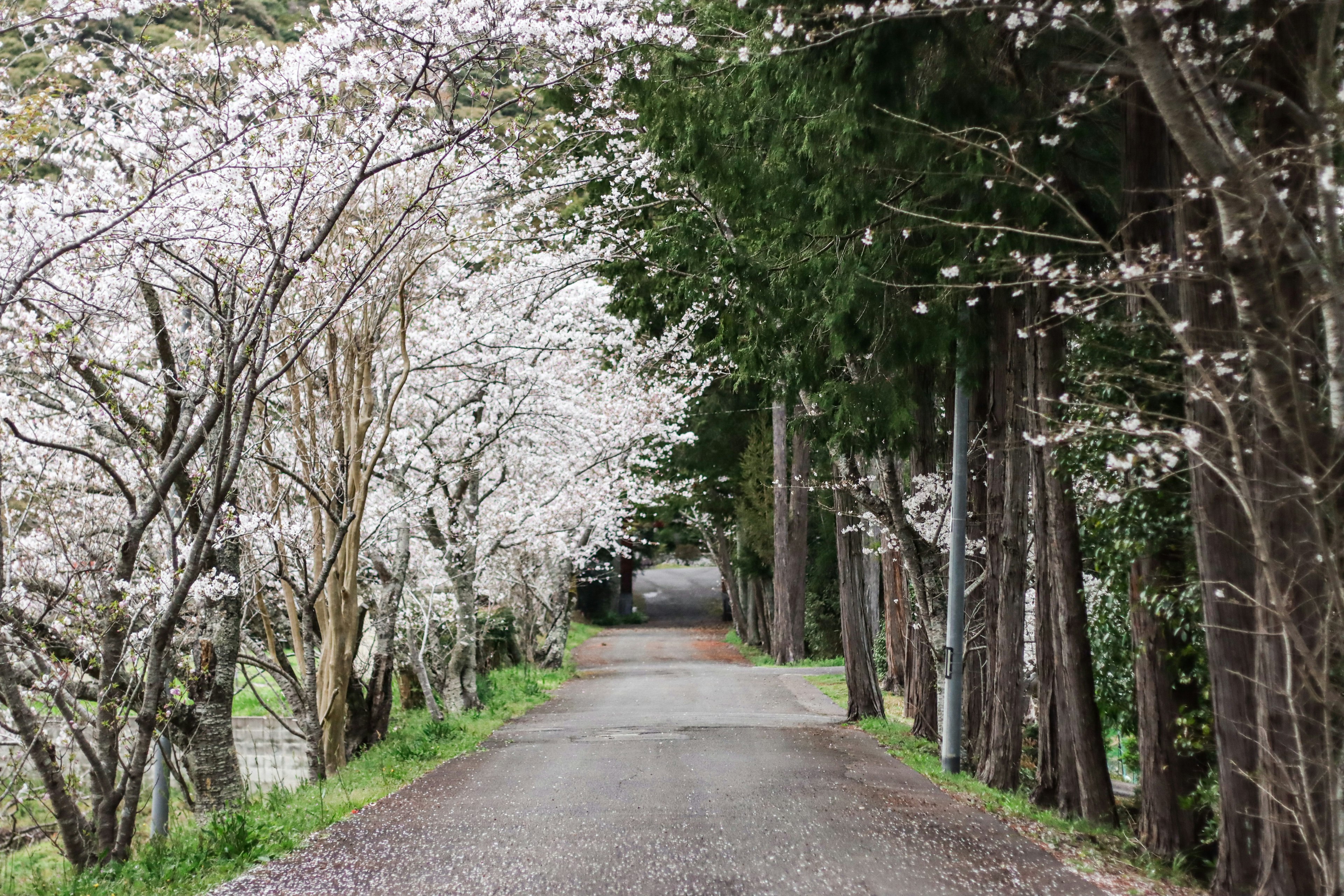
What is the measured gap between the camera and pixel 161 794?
1048 cm

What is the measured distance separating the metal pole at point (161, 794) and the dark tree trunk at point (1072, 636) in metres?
8.03

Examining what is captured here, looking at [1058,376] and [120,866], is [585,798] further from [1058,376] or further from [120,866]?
[1058,376]

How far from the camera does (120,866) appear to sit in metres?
6.68

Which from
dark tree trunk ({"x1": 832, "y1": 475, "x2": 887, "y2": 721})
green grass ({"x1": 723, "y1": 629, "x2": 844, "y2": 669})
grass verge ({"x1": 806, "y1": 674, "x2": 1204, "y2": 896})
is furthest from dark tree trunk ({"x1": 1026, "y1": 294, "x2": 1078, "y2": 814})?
green grass ({"x1": 723, "y1": 629, "x2": 844, "y2": 669})

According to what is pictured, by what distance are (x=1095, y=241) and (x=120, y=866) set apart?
22.2ft

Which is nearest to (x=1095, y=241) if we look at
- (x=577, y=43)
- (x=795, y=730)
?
(x=577, y=43)

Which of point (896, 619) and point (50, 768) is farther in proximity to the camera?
point (896, 619)

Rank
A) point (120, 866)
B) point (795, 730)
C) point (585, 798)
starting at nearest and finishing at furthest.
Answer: point (120, 866) → point (585, 798) → point (795, 730)

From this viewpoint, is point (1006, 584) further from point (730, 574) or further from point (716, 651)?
point (730, 574)

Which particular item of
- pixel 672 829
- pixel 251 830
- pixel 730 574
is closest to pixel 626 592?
pixel 730 574

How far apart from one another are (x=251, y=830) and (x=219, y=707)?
230 cm

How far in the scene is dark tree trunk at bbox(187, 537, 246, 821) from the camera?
9258 millimetres

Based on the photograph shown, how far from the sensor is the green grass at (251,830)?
642 centimetres

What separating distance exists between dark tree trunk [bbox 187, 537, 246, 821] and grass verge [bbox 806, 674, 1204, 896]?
20.9ft
